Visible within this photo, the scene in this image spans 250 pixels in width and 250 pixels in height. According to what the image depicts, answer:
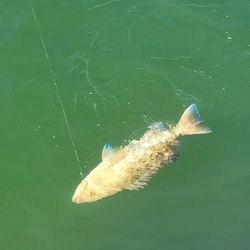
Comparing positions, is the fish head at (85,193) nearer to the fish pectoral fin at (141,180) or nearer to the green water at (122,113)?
the green water at (122,113)

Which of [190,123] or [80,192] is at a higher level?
[190,123]

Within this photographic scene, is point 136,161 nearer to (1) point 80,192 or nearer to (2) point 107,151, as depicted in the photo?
(2) point 107,151

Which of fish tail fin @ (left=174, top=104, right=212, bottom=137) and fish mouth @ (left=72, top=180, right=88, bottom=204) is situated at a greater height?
fish tail fin @ (left=174, top=104, right=212, bottom=137)

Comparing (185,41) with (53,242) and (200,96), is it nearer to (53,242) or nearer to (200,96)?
(200,96)

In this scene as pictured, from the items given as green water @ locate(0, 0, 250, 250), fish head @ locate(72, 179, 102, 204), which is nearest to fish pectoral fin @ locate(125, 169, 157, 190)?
green water @ locate(0, 0, 250, 250)

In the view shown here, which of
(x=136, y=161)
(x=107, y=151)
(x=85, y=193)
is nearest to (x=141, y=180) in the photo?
(x=136, y=161)

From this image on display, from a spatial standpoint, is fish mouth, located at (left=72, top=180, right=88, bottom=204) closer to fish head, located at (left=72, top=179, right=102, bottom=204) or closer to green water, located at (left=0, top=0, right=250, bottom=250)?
fish head, located at (left=72, top=179, right=102, bottom=204)
